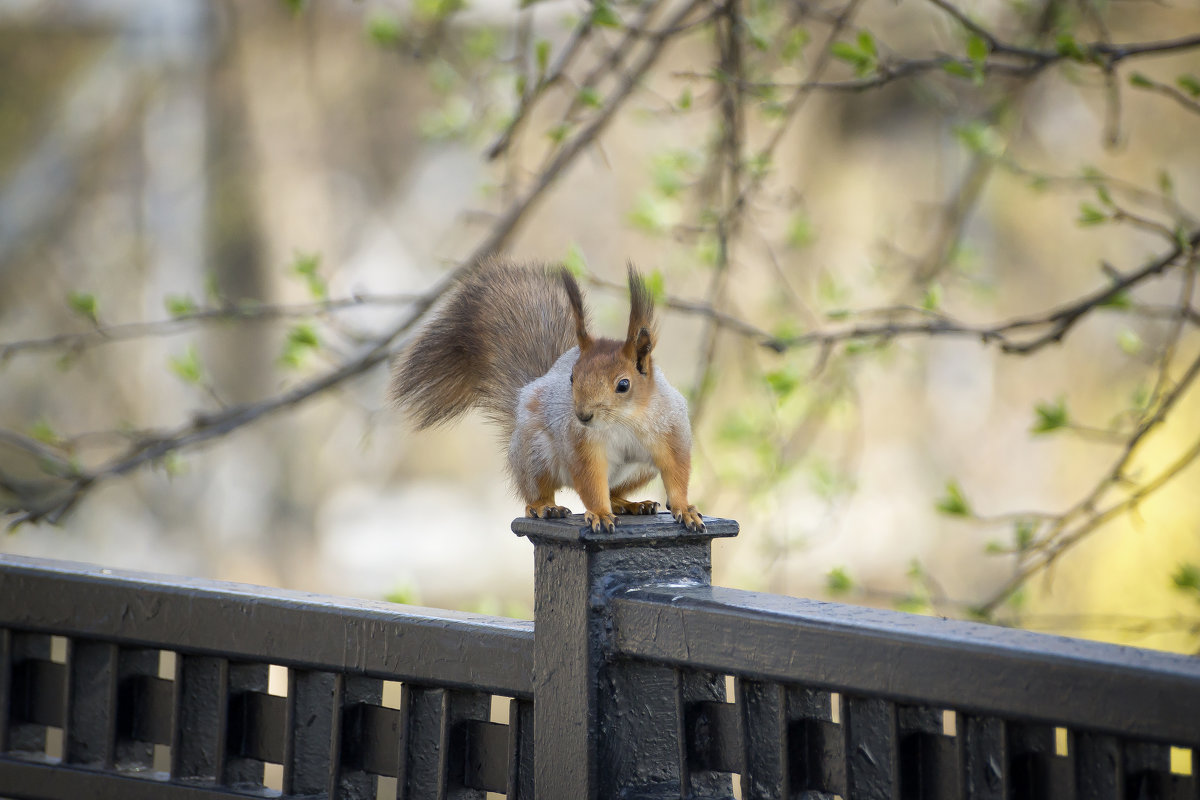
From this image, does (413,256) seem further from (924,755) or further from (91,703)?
(924,755)

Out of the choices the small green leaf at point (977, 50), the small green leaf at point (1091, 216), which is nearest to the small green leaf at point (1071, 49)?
the small green leaf at point (977, 50)

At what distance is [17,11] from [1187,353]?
14.6ft

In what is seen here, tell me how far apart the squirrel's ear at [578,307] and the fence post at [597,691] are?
0.71 ft

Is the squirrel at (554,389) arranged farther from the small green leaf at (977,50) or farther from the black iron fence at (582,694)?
the small green leaf at (977,50)

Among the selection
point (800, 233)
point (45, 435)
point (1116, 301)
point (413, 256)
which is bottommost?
point (45, 435)

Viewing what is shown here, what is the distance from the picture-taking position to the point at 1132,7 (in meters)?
4.46

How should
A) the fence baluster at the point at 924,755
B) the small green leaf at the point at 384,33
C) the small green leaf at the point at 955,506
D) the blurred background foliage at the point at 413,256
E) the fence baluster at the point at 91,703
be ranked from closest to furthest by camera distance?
the fence baluster at the point at 924,755, the fence baluster at the point at 91,703, the small green leaf at the point at 955,506, the small green leaf at the point at 384,33, the blurred background foliage at the point at 413,256

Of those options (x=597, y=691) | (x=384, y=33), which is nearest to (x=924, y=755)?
(x=597, y=691)

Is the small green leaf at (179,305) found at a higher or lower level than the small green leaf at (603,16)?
lower

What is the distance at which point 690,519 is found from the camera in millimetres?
1046

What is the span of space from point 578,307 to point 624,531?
0.24 meters

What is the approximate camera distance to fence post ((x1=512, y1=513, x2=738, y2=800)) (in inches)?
38.6

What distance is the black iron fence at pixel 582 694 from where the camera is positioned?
0.77m

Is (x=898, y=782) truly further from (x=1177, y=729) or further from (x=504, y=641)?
(x=504, y=641)
